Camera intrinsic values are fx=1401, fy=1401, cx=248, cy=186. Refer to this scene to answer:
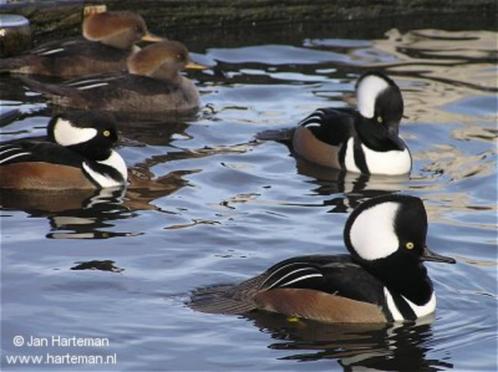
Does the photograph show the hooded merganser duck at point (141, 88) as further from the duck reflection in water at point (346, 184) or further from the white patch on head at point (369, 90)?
the white patch on head at point (369, 90)

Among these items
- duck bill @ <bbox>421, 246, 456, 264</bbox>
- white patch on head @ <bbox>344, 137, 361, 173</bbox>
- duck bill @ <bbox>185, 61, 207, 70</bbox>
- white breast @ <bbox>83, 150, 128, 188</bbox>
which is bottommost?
white patch on head @ <bbox>344, 137, 361, 173</bbox>

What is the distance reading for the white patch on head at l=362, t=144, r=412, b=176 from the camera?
456 inches

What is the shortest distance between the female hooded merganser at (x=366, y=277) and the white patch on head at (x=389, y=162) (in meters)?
3.65

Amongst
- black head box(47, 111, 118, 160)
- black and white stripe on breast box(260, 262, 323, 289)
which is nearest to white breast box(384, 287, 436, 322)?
black and white stripe on breast box(260, 262, 323, 289)

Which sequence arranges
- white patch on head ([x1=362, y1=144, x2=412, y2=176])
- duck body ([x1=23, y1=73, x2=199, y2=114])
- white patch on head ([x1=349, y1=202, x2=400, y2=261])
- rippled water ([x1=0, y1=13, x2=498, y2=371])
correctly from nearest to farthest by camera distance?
rippled water ([x1=0, y1=13, x2=498, y2=371])
white patch on head ([x1=349, y1=202, x2=400, y2=261])
white patch on head ([x1=362, y1=144, x2=412, y2=176])
duck body ([x1=23, y1=73, x2=199, y2=114])

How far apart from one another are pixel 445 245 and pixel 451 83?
4862mm

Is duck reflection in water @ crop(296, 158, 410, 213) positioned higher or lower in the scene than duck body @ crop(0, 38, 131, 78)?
lower

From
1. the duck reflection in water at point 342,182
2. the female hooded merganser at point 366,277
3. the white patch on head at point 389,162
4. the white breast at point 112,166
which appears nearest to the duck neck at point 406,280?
the female hooded merganser at point 366,277

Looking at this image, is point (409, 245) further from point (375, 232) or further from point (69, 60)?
point (69, 60)

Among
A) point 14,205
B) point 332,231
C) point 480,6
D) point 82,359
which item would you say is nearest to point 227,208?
point 332,231

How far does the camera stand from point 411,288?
7.94 metres

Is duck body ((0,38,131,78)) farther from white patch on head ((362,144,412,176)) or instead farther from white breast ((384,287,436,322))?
white breast ((384,287,436,322))

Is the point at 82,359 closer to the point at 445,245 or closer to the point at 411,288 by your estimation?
the point at 411,288

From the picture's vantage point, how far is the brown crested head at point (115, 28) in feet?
45.6
